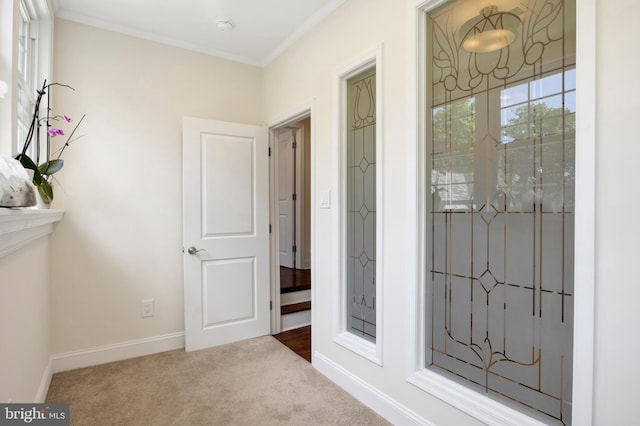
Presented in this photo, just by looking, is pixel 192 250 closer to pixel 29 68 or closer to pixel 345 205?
pixel 345 205

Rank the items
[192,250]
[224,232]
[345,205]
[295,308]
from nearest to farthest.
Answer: [345,205], [192,250], [224,232], [295,308]

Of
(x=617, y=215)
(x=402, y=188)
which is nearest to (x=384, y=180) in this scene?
(x=402, y=188)

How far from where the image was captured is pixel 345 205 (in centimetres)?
244

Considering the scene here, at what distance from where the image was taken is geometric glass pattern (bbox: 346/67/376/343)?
2.25m

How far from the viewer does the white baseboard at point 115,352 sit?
2.61 m

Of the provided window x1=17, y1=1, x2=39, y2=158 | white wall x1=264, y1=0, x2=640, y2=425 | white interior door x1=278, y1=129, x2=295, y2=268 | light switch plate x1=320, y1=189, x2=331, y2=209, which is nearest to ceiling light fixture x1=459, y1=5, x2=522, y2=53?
white wall x1=264, y1=0, x2=640, y2=425

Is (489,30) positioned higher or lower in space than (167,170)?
higher

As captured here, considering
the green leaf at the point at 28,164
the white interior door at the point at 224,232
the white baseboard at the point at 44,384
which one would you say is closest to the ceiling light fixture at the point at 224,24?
the white interior door at the point at 224,232

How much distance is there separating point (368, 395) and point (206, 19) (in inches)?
115

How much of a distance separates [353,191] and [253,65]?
1881 mm

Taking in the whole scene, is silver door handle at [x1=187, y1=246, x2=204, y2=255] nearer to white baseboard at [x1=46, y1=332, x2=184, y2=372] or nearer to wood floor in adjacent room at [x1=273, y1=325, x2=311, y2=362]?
white baseboard at [x1=46, y1=332, x2=184, y2=372]

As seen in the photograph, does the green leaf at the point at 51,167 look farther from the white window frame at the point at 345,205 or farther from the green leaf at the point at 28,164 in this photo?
the white window frame at the point at 345,205

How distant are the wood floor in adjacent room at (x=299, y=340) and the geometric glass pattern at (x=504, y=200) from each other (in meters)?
1.39

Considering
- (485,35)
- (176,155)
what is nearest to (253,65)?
(176,155)
